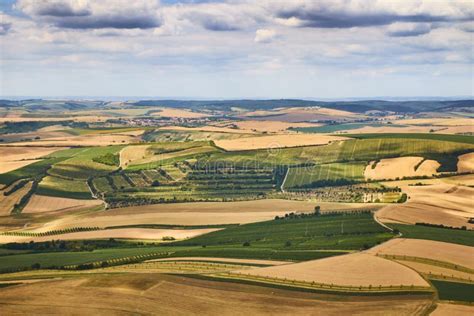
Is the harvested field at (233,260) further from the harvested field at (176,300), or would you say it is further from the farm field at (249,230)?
the harvested field at (176,300)

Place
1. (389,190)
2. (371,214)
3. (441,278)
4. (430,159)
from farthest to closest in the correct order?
(430,159)
(389,190)
(371,214)
(441,278)

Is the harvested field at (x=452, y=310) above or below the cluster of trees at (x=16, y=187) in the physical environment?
above

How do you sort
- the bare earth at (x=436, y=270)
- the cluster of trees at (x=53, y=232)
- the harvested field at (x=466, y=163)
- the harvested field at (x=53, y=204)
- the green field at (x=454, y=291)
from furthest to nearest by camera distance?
the harvested field at (x=466, y=163), the harvested field at (x=53, y=204), the cluster of trees at (x=53, y=232), the bare earth at (x=436, y=270), the green field at (x=454, y=291)

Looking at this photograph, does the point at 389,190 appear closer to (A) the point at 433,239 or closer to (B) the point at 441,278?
(A) the point at 433,239

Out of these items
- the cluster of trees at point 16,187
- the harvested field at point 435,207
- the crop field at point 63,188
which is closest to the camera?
the harvested field at point 435,207

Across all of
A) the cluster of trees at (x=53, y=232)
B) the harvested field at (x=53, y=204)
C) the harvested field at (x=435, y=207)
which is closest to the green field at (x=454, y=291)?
the harvested field at (x=435, y=207)

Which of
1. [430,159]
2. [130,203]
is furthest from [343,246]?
[430,159]
